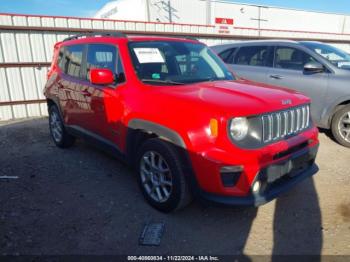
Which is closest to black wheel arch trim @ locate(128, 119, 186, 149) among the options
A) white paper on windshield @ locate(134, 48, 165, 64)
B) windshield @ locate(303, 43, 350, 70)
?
white paper on windshield @ locate(134, 48, 165, 64)

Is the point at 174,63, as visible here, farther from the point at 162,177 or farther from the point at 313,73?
the point at 313,73

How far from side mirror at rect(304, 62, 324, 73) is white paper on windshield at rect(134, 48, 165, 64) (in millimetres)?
2831

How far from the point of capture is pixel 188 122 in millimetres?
2502

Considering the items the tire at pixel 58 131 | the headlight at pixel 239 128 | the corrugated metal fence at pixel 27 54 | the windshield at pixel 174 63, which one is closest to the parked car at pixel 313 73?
the windshield at pixel 174 63

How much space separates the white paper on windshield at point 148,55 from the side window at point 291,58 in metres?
3.10

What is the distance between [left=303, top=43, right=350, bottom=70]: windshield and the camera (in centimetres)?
505

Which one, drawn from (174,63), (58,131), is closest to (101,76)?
(174,63)

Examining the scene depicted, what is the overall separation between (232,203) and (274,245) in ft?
1.95

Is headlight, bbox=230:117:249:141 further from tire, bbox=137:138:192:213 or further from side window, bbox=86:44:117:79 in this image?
side window, bbox=86:44:117:79

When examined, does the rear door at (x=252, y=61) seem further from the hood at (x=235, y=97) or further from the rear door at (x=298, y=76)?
the hood at (x=235, y=97)

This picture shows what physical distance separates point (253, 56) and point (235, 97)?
145 inches

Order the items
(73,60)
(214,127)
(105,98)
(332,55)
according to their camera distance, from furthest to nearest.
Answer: (332,55)
(73,60)
(105,98)
(214,127)

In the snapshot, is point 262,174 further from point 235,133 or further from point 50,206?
point 50,206

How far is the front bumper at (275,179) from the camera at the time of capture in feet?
8.13
